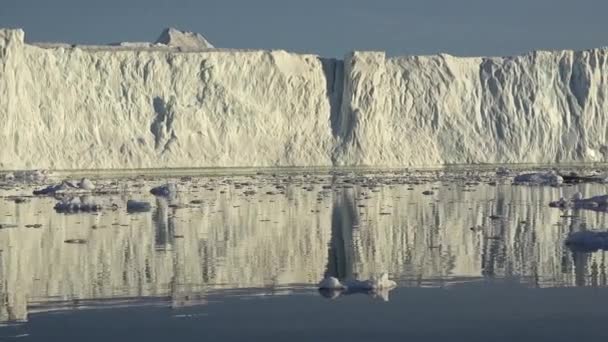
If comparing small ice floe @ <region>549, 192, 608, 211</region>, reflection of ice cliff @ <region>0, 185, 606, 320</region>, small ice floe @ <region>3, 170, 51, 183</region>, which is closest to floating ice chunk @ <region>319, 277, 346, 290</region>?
reflection of ice cliff @ <region>0, 185, 606, 320</region>

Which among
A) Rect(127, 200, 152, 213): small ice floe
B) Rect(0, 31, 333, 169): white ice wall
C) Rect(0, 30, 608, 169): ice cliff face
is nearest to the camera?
Rect(127, 200, 152, 213): small ice floe

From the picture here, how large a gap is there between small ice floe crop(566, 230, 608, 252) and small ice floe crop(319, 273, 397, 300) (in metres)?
3.41

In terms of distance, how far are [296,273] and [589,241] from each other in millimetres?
3632

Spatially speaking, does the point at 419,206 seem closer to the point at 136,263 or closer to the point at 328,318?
the point at 136,263

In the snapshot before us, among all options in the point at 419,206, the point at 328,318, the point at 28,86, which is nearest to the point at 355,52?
the point at 28,86

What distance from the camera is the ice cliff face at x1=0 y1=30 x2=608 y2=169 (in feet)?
131

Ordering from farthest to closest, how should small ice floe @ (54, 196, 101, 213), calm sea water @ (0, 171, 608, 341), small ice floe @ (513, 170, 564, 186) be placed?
small ice floe @ (513, 170, 564, 186)
small ice floe @ (54, 196, 101, 213)
calm sea water @ (0, 171, 608, 341)

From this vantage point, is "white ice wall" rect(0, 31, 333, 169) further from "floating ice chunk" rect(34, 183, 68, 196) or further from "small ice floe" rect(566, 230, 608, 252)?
"small ice floe" rect(566, 230, 608, 252)

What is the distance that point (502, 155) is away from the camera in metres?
44.5

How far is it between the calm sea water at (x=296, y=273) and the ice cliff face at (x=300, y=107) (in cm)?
2258

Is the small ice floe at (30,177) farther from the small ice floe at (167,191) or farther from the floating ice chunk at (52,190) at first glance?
the small ice floe at (167,191)

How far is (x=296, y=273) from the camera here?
9391 mm

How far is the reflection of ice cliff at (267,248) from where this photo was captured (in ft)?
29.2

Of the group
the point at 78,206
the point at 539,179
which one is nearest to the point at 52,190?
the point at 78,206
